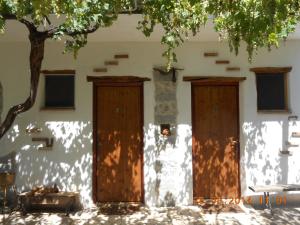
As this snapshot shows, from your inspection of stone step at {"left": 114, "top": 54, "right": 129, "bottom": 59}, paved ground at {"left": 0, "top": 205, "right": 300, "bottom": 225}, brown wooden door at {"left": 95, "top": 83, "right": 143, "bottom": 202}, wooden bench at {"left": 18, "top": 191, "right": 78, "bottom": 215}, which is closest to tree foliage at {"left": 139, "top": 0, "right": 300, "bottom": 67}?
stone step at {"left": 114, "top": 54, "right": 129, "bottom": 59}

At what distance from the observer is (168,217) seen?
5.73 meters

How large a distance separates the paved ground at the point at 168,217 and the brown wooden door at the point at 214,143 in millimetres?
548

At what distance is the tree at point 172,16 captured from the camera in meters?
3.52

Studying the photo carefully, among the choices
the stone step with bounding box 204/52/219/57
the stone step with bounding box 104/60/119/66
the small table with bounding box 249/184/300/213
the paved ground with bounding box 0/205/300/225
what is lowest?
the paved ground with bounding box 0/205/300/225

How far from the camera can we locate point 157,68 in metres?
6.39

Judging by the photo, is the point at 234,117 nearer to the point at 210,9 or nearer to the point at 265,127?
the point at 265,127

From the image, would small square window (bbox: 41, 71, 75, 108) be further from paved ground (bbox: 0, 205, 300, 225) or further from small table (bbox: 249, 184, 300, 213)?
small table (bbox: 249, 184, 300, 213)

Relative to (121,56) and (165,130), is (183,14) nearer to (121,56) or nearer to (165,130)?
(121,56)

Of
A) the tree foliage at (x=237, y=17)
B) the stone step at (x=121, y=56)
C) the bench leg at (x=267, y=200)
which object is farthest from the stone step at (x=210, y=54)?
the bench leg at (x=267, y=200)

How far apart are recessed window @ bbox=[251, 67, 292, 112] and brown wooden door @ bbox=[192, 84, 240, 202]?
456 millimetres

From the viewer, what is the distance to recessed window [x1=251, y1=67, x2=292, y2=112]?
653 cm

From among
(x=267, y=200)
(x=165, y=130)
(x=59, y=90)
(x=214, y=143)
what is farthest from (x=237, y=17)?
(x=59, y=90)

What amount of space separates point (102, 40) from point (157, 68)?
3.34 ft

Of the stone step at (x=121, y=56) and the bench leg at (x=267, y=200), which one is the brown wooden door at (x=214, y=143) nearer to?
the bench leg at (x=267, y=200)
